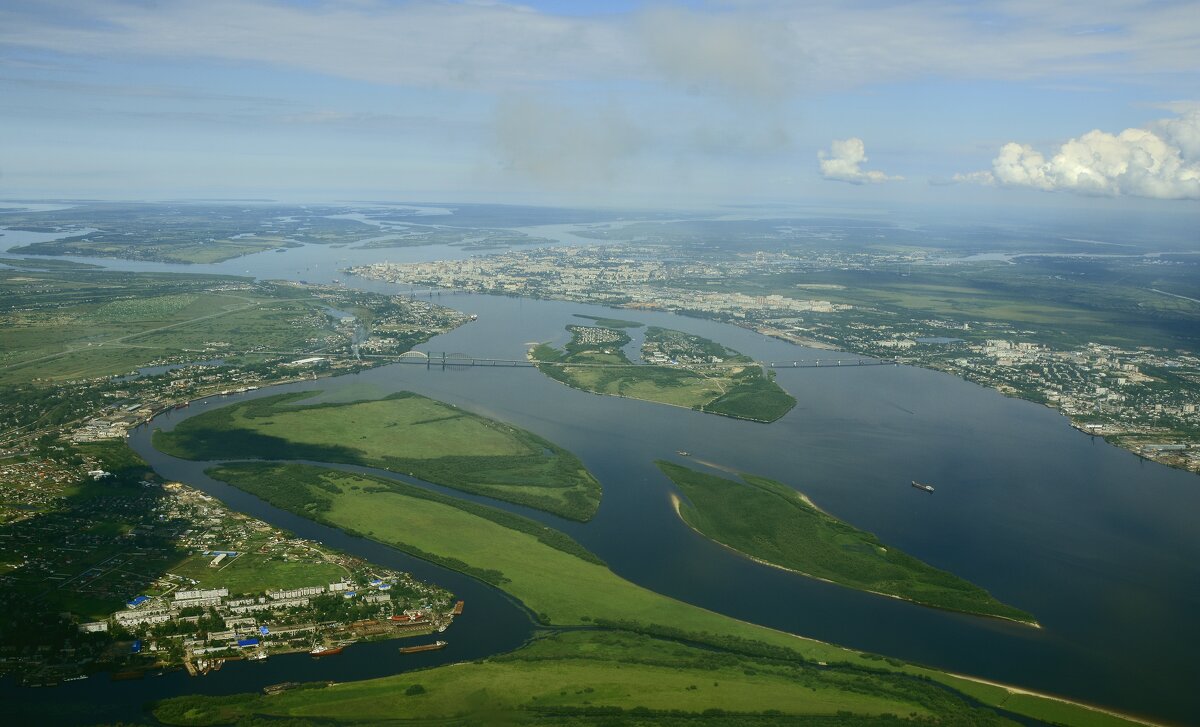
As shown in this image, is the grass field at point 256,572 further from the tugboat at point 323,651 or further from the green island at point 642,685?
the green island at point 642,685

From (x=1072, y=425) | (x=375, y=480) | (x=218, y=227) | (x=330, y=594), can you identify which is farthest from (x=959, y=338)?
(x=218, y=227)

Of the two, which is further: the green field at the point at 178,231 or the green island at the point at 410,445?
the green field at the point at 178,231

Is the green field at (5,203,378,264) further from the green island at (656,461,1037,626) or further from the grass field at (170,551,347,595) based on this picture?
the green island at (656,461,1037,626)

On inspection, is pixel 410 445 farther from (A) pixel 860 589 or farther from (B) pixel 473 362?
(A) pixel 860 589

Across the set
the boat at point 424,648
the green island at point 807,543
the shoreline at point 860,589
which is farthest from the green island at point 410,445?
the boat at point 424,648

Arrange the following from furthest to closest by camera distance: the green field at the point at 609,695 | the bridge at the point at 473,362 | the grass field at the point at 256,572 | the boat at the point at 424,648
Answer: the bridge at the point at 473,362, the grass field at the point at 256,572, the boat at the point at 424,648, the green field at the point at 609,695

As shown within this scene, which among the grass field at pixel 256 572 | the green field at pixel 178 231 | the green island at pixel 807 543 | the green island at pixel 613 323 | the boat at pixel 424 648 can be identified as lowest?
the boat at pixel 424 648
